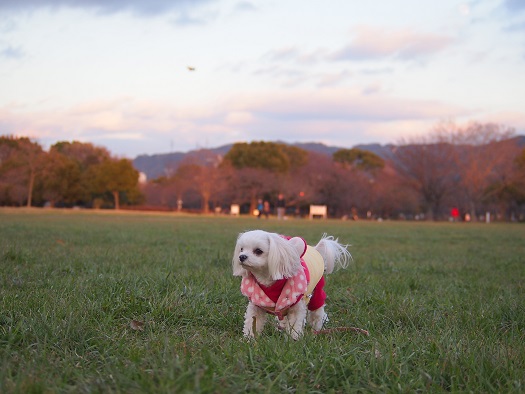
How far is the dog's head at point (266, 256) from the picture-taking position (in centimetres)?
387

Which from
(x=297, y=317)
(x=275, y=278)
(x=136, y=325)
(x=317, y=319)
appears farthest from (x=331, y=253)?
(x=136, y=325)

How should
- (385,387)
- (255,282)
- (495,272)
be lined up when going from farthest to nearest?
1. (495,272)
2. (255,282)
3. (385,387)

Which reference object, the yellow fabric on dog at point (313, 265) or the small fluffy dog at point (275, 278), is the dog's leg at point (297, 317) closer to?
the small fluffy dog at point (275, 278)

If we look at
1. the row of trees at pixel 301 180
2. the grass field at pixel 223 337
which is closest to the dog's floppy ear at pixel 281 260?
the grass field at pixel 223 337

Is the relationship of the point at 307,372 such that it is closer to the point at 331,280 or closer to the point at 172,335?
the point at 172,335

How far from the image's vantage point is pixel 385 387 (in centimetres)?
240

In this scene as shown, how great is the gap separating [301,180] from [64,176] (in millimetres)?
28184

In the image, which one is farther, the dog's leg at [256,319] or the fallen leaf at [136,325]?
the dog's leg at [256,319]

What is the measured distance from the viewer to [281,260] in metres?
3.88

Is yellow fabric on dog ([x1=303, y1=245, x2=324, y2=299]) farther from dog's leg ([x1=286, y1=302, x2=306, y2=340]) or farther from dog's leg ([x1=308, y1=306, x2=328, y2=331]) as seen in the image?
dog's leg ([x1=308, y1=306, x2=328, y2=331])

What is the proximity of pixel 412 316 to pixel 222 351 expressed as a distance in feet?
6.69

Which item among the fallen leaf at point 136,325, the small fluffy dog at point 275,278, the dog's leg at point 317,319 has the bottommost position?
the dog's leg at point 317,319

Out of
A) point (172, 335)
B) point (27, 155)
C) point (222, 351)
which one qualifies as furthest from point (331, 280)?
point (27, 155)

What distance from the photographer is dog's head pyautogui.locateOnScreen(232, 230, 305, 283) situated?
152 inches
